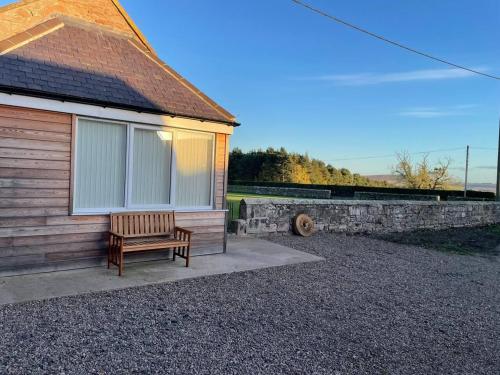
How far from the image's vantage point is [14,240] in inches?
200

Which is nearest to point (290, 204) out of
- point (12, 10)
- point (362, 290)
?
point (362, 290)

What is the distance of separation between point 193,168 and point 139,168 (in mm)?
1043

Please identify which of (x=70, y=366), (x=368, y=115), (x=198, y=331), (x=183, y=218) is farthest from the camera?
(x=368, y=115)

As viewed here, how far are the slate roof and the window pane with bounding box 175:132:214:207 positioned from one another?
19.3 inches

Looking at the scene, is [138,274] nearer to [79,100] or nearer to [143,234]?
[143,234]

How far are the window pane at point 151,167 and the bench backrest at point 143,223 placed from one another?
293 millimetres

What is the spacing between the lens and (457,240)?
11.5 meters

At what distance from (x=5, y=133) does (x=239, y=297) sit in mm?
3881

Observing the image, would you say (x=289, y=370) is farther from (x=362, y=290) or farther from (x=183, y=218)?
(x=183, y=218)

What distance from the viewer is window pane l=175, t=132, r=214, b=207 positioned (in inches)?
266

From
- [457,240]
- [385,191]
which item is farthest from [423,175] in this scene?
[457,240]

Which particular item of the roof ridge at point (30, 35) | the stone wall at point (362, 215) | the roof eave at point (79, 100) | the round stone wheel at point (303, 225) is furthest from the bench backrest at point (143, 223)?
the round stone wheel at point (303, 225)

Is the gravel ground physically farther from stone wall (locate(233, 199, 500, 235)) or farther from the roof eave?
stone wall (locate(233, 199, 500, 235))

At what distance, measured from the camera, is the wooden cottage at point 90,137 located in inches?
201
